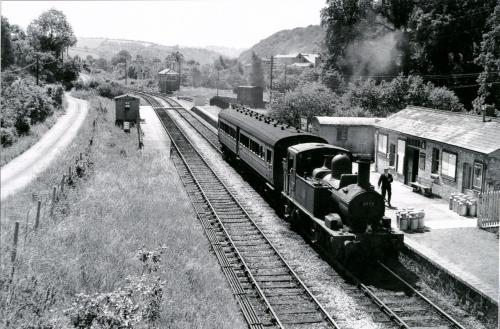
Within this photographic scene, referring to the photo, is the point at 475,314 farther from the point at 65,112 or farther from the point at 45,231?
the point at 65,112

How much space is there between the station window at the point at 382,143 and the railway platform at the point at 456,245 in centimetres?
521

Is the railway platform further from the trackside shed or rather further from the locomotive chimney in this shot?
the trackside shed

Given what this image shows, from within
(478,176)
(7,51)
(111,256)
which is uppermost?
(7,51)

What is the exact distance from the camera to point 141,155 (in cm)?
2708

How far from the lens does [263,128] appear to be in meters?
19.5

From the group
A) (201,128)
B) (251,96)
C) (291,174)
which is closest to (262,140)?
(291,174)

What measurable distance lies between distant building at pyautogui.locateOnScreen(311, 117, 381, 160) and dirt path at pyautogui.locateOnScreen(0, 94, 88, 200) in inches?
551

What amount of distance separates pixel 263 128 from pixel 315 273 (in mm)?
7960

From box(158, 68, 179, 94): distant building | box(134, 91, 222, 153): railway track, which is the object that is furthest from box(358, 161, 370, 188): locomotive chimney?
box(158, 68, 179, 94): distant building

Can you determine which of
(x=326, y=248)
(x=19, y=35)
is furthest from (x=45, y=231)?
(x=19, y=35)

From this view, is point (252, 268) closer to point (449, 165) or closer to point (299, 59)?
point (449, 165)

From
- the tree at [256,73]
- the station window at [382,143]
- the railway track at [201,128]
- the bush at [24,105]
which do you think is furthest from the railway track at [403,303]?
the tree at [256,73]

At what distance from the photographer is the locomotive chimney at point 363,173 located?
488 inches

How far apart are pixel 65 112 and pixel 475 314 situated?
3445 cm
